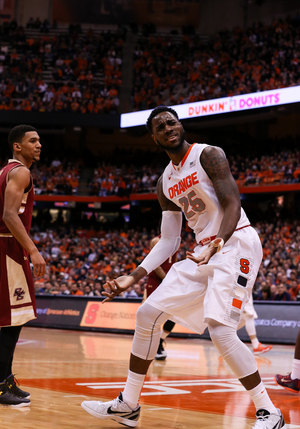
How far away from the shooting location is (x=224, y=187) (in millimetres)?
3730

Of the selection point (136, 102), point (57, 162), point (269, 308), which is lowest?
point (269, 308)

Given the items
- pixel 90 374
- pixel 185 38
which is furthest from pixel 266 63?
pixel 90 374

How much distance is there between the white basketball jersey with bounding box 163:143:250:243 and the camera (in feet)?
12.8

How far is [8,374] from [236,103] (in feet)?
65.7

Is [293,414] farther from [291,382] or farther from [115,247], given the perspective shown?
[115,247]

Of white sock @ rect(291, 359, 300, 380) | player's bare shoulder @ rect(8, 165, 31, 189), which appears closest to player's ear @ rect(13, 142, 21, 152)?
player's bare shoulder @ rect(8, 165, 31, 189)

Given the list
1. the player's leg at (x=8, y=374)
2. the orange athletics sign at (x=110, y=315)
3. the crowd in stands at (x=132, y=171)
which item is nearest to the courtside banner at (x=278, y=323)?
the orange athletics sign at (x=110, y=315)

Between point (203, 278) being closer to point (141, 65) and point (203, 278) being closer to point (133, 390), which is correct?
point (133, 390)

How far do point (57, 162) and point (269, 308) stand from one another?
20.1 metres

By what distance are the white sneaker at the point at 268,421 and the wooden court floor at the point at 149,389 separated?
40cm

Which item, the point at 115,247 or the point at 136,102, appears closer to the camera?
the point at 115,247

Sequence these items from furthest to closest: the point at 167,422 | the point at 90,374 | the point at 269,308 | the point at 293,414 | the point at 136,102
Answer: the point at 136,102, the point at 269,308, the point at 90,374, the point at 293,414, the point at 167,422

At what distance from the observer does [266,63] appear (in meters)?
26.0

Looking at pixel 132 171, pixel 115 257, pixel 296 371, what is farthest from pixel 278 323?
Answer: pixel 132 171
